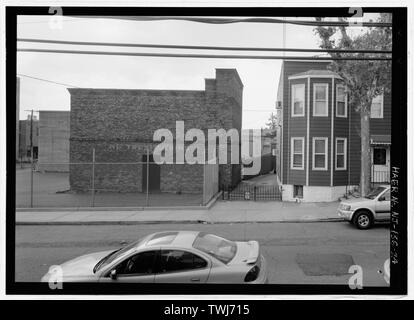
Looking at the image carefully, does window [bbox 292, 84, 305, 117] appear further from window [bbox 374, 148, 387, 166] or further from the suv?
the suv

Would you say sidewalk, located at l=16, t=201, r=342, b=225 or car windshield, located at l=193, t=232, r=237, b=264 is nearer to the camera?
car windshield, located at l=193, t=232, r=237, b=264

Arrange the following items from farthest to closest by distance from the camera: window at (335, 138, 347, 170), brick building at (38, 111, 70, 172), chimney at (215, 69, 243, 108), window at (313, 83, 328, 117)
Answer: brick building at (38, 111, 70, 172) < chimney at (215, 69, 243, 108) < window at (335, 138, 347, 170) < window at (313, 83, 328, 117)

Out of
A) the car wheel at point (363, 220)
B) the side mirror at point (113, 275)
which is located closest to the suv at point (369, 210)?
the car wheel at point (363, 220)

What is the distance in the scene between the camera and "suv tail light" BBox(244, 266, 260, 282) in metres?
4.35

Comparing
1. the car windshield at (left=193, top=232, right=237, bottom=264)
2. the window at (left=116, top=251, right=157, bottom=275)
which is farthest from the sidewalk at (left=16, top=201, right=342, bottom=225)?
the window at (left=116, top=251, right=157, bottom=275)

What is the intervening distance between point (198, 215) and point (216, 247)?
7599 millimetres

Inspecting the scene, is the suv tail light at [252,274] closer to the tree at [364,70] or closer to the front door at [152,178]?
the tree at [364,70]

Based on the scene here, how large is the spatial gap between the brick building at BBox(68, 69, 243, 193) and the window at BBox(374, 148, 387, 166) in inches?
335

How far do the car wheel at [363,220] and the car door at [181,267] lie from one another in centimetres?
736

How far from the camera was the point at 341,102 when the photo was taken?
618 inches

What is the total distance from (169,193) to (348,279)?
12756 millimetres

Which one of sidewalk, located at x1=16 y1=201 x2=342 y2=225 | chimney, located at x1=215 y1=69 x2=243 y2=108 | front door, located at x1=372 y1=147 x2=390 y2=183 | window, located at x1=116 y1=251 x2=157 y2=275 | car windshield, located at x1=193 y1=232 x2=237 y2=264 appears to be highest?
chimney, located at x1=215 y1=69 x2=243 y2=108

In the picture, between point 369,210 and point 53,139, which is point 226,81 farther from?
point 53,139

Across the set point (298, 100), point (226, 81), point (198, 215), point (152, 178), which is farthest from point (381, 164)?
point (152, 178)
